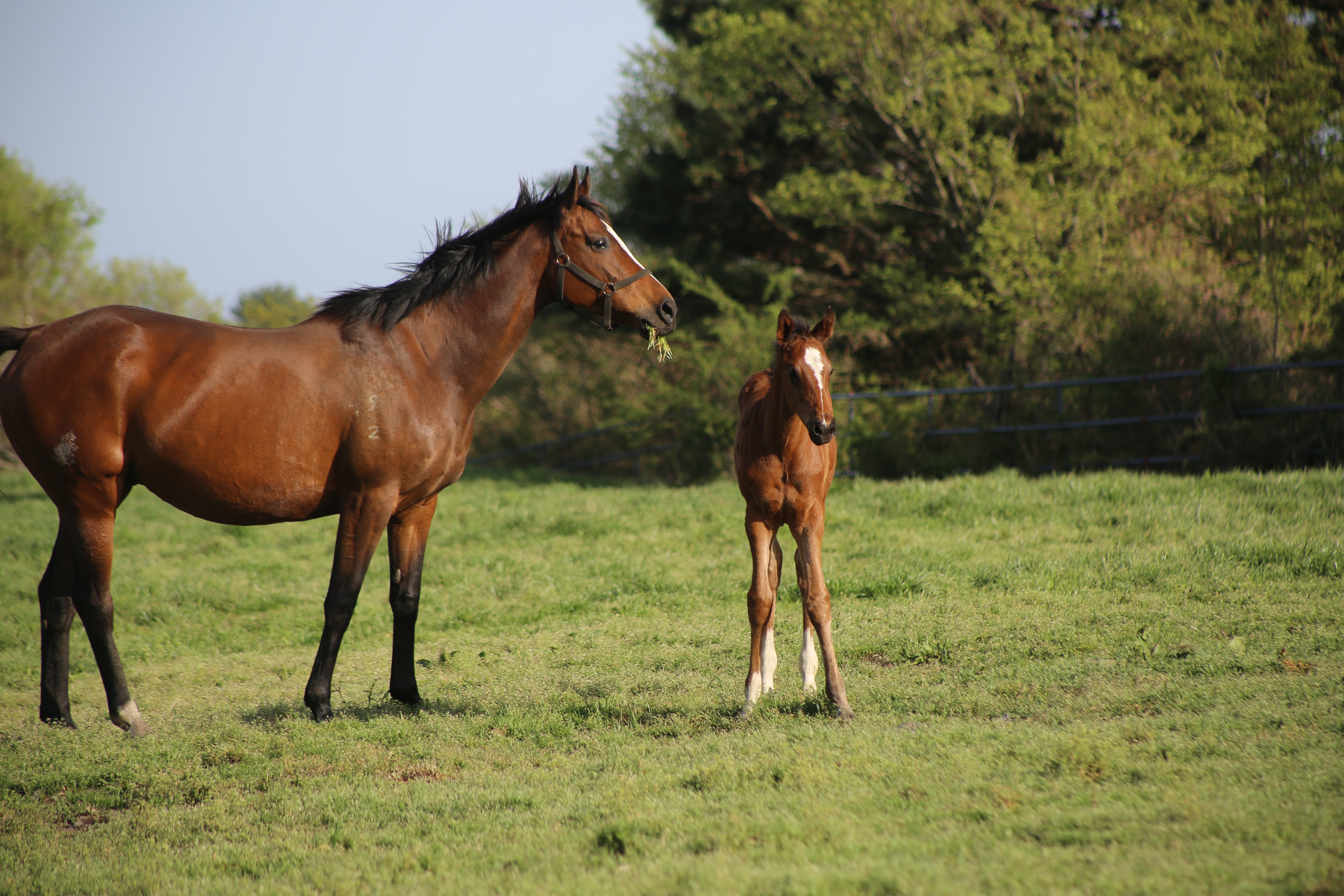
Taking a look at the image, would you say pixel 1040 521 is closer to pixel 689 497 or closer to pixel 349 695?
pixel 689 497

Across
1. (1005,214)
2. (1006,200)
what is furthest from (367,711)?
(1005,214)

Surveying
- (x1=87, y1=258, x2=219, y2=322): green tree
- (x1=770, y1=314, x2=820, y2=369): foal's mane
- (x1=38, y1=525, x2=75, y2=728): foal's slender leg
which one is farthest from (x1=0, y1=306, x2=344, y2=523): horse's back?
(x1=87, y1=258, x2=219, y2=322): green tree

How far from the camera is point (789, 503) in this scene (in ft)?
17.4

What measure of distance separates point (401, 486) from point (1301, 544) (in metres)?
7.03

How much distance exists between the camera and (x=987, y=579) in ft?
25.5

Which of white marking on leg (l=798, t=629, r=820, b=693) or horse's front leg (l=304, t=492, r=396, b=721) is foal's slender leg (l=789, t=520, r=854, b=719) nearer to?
white marking on leg (l=798, t=629, r=820, b=693)

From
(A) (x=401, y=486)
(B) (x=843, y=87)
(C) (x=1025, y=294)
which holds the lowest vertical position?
(A) (x=401, y=486)

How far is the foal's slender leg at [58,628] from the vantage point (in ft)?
17.6

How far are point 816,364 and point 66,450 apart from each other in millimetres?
3979

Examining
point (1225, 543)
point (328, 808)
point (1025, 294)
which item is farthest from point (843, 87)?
point (328, 808)

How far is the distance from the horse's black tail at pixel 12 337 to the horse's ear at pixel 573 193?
3073mm

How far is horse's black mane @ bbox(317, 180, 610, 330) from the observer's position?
18.3 feet

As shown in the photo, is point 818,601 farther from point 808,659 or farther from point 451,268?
point 451,268

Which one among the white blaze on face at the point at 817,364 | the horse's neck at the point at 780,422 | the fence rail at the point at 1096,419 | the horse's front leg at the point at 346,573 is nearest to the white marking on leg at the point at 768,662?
the horse's neck at the point at 780,422
